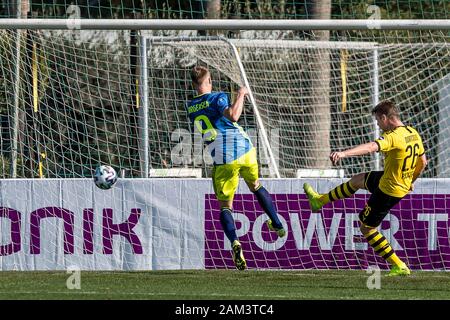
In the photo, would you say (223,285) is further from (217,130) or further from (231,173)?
(217,130)

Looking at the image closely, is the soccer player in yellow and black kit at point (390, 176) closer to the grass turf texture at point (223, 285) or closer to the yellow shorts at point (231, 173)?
the grass turf texture at point (223, 285)

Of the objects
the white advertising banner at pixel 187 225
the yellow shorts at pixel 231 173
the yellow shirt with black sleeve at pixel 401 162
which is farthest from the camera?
the white advertising banner at pixel 187 225

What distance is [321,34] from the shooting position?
20.0 meters

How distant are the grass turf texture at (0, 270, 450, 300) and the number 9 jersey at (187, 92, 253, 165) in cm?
137

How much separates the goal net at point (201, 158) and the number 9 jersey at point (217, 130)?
2141 mm

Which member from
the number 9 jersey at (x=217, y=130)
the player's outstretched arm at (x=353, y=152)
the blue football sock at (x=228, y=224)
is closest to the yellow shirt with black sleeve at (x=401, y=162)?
the player's outstretched arm at (x=353, y=152)

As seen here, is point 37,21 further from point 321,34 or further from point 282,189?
point 321,34

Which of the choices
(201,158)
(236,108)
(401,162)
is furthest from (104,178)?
(201,158)

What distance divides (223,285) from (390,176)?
2.26 metres

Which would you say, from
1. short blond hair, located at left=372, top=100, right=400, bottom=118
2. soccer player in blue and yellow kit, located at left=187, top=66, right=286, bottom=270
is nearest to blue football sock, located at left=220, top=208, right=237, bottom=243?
soccer player in blue and yellow kit, located at left=187, top=66, right=286, bottom=270

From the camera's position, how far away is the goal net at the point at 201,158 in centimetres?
1522

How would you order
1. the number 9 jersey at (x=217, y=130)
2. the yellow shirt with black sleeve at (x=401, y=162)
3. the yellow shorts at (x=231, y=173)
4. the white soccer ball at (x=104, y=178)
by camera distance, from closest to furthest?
1. the yellow shirt with black sleeve at (x=401, y=162)
2. the number 9 jersey at (x=217, y=130)
3. the yellow shorts at (x=231, y=173)
4. the white soccer ball at (x=104, y=178)

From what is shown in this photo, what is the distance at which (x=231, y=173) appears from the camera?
43.3 feet

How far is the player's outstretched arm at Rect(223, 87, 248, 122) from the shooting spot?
→ 1245 cm
